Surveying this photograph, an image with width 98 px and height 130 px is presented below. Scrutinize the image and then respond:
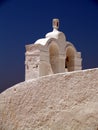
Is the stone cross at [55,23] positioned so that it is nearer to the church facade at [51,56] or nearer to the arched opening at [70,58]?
the church facade at [51,56]

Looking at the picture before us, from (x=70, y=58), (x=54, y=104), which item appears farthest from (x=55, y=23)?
(x=54, y=104)

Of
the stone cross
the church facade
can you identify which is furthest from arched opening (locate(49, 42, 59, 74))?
the stone cross

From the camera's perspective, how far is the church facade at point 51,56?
11781 millimetres

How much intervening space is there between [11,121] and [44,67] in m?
8.58

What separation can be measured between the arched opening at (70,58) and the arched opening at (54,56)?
0.93 m

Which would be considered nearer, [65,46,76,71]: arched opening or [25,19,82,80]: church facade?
[25,19,82,80]: church facade

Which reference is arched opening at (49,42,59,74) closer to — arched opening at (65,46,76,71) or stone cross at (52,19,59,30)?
arched opening at (65,46,76,71)

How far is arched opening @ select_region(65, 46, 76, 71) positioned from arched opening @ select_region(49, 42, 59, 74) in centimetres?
93

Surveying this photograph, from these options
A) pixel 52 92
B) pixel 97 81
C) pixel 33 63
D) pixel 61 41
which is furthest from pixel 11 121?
pixel 61 41

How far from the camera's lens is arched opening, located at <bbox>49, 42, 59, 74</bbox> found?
1320 cm

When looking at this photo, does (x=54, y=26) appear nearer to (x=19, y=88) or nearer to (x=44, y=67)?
(x=44, y=67)

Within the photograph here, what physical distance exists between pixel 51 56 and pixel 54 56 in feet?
0.48

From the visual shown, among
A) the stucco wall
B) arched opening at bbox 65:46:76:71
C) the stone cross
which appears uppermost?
the stone cross

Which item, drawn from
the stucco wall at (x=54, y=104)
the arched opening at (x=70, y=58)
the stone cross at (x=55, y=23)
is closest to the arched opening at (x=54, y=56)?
the arched opening at (x=70, y=58)
